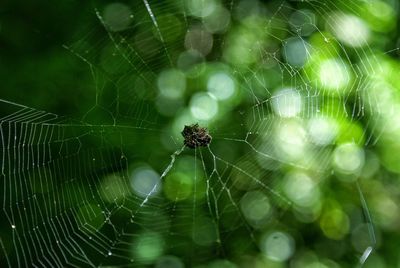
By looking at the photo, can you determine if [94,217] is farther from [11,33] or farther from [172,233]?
[11,33]

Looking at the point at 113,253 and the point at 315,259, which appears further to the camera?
the point at 315,259

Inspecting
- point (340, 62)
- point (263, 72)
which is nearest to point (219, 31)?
point (263, 72)

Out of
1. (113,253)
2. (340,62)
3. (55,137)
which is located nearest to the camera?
(55,137)

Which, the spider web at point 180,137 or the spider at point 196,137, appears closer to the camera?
the spider at point 196,137

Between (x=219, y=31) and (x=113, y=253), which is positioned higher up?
(x=219, y=31)

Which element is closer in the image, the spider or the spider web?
the spider

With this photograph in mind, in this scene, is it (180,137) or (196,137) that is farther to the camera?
(180,137)

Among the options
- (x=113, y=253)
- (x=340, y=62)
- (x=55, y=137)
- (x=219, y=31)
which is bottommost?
(x=113, y=253)

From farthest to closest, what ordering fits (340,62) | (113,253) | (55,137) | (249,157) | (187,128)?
(249,157), (113,253), (340,62), (55,137), (187,128)
